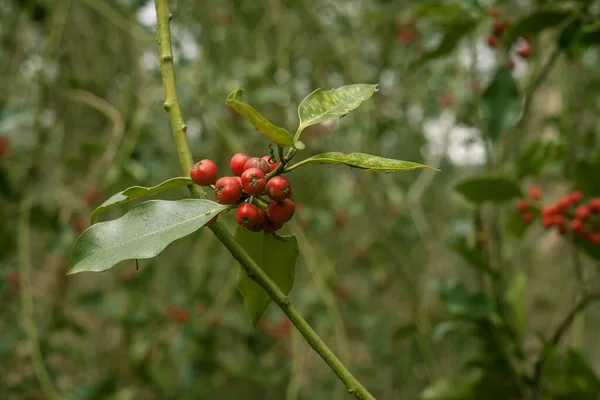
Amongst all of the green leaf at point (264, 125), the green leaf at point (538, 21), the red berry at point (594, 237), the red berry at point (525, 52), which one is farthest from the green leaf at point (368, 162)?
the red berry at point (525, 52)

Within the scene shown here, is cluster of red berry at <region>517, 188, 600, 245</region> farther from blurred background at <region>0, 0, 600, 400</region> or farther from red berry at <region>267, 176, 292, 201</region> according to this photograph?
red berry at <region>267, 176, 292, 201</region>

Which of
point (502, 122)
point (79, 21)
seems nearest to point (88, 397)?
point (502, 122)

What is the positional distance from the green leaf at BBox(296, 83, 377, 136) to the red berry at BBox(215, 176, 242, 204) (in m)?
0.09

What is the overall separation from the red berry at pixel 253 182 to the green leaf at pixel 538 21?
2.58 ft

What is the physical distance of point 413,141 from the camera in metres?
2.55

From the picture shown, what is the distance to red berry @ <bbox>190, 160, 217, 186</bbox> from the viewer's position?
0.55 meters

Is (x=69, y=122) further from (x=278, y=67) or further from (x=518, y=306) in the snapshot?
(x=518, y=306)

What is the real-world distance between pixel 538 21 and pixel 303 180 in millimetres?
1681

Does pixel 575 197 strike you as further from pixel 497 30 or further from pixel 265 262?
pixel 265 262

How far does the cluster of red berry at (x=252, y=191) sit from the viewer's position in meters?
0.54

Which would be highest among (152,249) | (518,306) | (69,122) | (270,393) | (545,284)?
(69,122)

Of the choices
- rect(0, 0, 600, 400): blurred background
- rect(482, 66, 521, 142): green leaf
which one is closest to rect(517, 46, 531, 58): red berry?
rect(0, 0, 600, 400): blurred background

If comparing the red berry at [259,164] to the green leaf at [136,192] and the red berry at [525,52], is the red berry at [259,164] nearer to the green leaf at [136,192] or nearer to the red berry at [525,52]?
the green leaf at [136,192]

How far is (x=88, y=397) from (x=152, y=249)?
1.32 m
